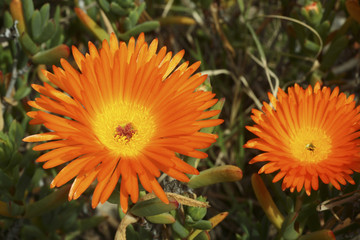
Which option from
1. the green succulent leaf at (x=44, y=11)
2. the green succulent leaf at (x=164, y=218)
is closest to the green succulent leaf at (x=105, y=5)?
the green succulent leaf at (x=44, y=11)

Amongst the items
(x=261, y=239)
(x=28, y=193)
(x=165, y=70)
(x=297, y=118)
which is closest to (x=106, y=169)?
(x=165, y=70)

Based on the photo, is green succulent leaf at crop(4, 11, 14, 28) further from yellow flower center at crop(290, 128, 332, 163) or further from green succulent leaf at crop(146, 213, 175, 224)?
yellow flower center at crop(290, 128, 332, 163)

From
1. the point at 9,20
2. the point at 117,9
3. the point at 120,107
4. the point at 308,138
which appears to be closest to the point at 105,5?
the point at 117,9

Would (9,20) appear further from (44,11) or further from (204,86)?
(204,86)

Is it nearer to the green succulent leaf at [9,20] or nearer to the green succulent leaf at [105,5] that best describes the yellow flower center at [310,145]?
the green succulent leaf at [105,5]

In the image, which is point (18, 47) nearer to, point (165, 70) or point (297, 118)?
point (165, 70)
